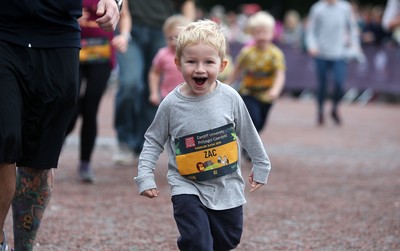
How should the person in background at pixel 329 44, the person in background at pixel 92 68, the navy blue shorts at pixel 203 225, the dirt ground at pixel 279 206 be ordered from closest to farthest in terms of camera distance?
the navy blue shorts at pixel 203 225 < the dirt ground at pixel 279 206 < the person in background at pixel 92 68 < the person in background at pixel 329 44

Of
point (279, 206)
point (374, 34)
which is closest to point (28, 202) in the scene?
point (279, 206)

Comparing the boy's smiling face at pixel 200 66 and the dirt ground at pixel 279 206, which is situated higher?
the boy's smiling face at pixel 200 66

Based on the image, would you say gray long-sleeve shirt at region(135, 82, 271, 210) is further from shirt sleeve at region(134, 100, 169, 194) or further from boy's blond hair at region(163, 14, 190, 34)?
boy's blond hair at region(163, 14, 190, 34)

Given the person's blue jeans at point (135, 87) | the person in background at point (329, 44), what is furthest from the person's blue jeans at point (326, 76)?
the person's blue jeans at point (135, 87)

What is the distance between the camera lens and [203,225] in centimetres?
412

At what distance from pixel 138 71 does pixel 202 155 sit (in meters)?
4.45

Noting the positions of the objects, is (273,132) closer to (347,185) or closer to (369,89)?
(347,185)

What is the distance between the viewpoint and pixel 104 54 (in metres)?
7.49

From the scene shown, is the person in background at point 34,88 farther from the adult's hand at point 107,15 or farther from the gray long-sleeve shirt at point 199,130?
the gray long-sleeve shirt at point 199,130

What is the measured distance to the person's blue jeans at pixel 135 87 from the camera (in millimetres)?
8609

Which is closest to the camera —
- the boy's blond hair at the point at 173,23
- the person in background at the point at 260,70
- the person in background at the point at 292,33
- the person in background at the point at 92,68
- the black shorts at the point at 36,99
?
the black shorts at the point at 36,99

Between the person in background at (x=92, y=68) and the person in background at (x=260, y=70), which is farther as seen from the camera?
the person in background at (x=260, y=70)

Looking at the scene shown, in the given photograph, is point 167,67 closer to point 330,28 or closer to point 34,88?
point 34,88

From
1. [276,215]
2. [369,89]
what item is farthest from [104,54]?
[369,89]
